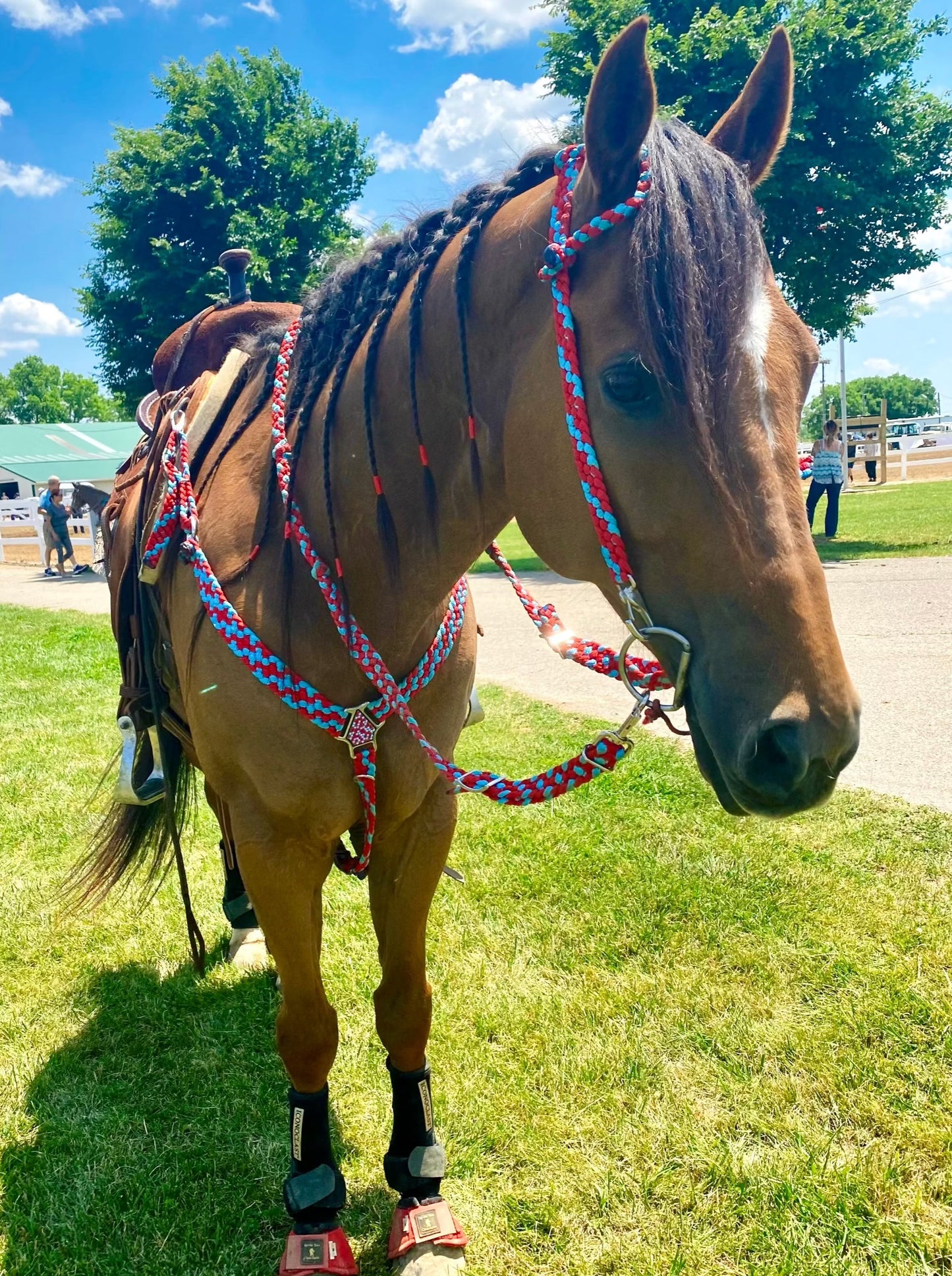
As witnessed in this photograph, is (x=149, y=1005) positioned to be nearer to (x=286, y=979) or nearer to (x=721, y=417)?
(x=286, y=979)

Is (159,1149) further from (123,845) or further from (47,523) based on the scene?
(47,523)

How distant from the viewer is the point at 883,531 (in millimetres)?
13539

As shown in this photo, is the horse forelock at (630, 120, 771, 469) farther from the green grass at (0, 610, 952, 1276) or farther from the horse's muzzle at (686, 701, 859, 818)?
the green grass at (0, 610, 952, 1276)

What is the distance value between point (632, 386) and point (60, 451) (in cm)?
4776

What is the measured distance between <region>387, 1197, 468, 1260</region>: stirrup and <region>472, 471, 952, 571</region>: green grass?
682 centimetres

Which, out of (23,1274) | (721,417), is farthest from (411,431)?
(23,1274)

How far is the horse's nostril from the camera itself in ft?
3.67

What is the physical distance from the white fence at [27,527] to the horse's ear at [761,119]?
76.5ft

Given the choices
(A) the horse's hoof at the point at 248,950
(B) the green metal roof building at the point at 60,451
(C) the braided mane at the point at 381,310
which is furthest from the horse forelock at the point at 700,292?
(B) the green metal roof building at the point at 60,451

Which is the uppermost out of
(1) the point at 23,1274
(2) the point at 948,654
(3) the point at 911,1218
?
(2) the point at 948,654

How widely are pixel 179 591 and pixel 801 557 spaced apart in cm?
155

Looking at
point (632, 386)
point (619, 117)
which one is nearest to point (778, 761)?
point (632, 386)

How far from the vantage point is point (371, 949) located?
10.8 feet

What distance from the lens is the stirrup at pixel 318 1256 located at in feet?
6.25
